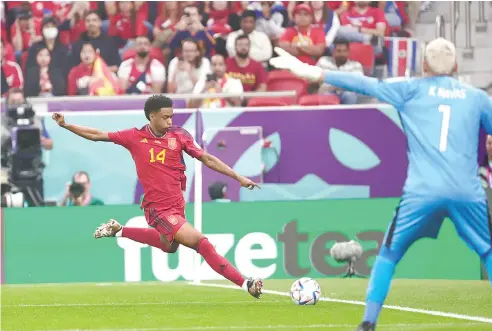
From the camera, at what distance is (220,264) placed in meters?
12.2

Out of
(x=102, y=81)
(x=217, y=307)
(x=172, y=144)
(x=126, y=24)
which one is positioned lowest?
(x=217, y=307)

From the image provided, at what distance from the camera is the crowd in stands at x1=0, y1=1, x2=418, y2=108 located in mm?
20188

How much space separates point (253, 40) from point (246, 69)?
0.76 meters

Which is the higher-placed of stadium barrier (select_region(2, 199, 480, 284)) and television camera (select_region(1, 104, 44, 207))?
television camera (select_region(1, 104, 44, 207))


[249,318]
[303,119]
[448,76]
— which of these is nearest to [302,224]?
[303,119]

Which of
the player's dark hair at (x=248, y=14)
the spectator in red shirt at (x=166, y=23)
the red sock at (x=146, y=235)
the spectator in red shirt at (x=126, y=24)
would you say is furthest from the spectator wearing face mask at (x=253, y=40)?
the red sock at (x=146, y=235)

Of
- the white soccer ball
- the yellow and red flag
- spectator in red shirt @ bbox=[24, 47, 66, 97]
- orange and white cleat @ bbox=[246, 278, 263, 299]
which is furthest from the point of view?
spectator in red shirt @ bbox=[24, 47, 66, 97]

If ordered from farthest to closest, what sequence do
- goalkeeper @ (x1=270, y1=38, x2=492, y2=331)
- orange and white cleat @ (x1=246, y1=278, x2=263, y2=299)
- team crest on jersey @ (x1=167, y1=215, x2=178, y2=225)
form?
1. team crest on jersey @ (x1=167, y1=215, x2=178, y2=225)
2. orange and white cleat @ (x1=246, y1=278, x2=263, y2=299)
3. goalkeeper @ (x1=270, y1=38, x2=492, y2=331)

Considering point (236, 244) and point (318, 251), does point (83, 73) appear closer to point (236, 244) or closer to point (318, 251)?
point (236, 244)

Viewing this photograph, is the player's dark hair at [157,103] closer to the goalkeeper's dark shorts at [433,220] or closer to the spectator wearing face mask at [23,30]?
the goalkeeper's dark shorts at [433,220]

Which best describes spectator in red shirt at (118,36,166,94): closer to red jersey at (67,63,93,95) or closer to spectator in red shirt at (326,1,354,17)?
red jersey at (67,63,93,95)

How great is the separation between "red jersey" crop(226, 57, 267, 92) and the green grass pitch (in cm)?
537

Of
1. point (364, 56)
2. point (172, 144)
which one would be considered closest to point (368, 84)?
point (172, 144)

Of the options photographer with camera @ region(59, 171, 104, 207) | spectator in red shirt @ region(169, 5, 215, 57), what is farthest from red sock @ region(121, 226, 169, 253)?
spectator in red shirt @ region(169, 5, 215, 57)
